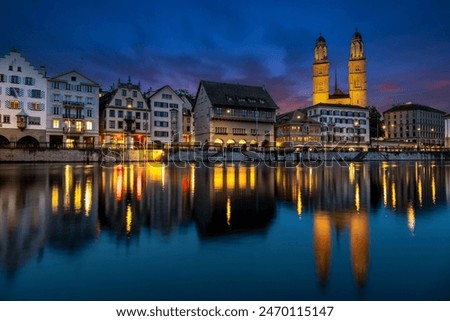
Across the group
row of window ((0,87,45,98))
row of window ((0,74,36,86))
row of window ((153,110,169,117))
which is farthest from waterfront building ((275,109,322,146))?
row of window ((0,74,36,86))

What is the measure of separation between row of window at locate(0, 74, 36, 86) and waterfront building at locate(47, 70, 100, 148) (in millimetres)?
3147

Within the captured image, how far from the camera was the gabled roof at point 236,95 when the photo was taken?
79.6 metres

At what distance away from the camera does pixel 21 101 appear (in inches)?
2473

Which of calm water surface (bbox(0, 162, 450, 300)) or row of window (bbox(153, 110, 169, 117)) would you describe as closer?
calm water surface (bbox(0, 162, 450, 300))

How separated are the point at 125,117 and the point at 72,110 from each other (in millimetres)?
10108

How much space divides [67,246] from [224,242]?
3.37m

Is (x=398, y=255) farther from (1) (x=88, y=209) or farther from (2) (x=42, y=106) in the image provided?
(2) (x=42, y=106)

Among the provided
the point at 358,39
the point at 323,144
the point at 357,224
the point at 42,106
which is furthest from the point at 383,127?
the point at 357,224

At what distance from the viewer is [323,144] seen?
328 ft

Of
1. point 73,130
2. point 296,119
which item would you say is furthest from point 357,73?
point 73,130

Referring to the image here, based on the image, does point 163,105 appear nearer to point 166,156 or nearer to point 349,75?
point 166,156

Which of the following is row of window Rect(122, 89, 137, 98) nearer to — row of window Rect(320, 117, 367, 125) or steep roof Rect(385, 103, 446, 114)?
row of window Rect(320, 117, 367, 125)

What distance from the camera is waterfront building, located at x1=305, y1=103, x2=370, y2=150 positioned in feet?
343

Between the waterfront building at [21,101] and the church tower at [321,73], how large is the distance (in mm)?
100754
